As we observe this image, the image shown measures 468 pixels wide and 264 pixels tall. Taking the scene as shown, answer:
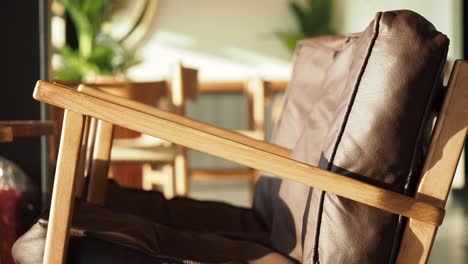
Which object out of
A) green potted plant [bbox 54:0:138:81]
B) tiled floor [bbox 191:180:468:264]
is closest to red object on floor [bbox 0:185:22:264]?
tiled floor [bbox 191:180:468:264]

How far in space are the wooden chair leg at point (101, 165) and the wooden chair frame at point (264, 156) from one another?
0.68 metres

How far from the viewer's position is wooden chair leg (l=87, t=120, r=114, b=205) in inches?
86.0

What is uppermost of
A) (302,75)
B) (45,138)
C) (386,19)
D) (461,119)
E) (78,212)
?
(386,19)

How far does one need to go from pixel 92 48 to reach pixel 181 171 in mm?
1981

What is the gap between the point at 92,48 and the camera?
561 cm

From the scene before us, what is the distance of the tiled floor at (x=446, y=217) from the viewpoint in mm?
3516

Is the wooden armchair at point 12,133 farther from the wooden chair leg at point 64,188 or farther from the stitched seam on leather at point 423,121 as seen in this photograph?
the stitched seam on leather at point 423,121

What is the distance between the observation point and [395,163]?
1517 millimetres

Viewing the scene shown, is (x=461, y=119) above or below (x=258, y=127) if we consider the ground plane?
above

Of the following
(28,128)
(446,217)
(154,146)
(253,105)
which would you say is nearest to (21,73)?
(28,128)

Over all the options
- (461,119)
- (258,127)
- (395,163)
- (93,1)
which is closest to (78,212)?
(395,163)

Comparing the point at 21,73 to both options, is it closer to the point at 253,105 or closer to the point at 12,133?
the point at 12,133

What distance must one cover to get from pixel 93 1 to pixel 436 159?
14.9 ft

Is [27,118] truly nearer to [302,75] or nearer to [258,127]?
[302,75]
